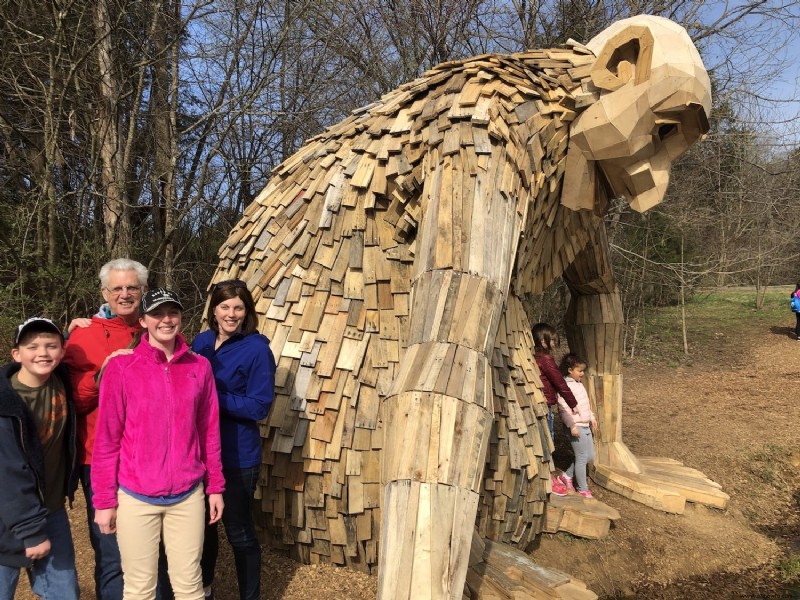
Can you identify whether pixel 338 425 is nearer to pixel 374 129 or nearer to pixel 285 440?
pixel 285 440

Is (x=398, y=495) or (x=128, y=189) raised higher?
(x=128, y=189)

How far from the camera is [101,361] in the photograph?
2.05m

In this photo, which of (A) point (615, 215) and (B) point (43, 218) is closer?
(B) point (43, 218)

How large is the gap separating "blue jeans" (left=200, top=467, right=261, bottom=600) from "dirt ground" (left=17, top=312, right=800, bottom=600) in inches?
9.2

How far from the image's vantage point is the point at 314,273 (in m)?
2.37

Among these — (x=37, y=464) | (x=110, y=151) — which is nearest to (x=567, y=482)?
(x=37, y=464)

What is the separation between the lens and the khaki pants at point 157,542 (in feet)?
5.94

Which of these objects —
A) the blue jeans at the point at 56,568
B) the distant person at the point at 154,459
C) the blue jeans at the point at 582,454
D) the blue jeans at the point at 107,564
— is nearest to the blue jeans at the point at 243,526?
the distant person at the point at 154,459

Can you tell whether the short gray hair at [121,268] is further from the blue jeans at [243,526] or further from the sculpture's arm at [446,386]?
the sculpture's arm at [446,386]

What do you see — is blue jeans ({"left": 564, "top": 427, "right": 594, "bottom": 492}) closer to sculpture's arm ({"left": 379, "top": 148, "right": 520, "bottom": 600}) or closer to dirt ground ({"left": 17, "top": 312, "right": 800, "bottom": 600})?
dirt ground ({"left": 17, "top": 312, "right": 800, "bottom": 600})

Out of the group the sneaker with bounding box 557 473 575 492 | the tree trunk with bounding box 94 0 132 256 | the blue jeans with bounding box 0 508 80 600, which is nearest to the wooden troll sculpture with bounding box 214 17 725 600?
the blue jeans with bounding box 0 508 80 600

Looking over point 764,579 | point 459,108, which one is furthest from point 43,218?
point 764,579

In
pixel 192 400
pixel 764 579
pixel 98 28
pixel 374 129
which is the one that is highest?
pixel 98 28

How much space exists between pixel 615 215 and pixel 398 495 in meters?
8.50
